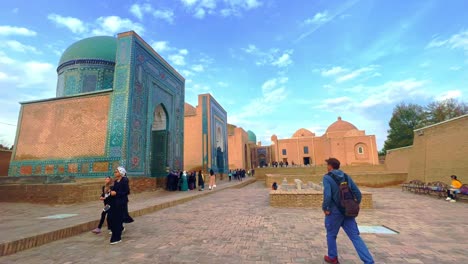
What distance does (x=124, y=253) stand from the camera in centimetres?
329

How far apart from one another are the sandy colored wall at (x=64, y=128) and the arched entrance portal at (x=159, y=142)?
2.95m

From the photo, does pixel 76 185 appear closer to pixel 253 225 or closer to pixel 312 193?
pixel 253 225

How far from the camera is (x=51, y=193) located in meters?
7.78

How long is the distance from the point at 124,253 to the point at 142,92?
10111 mm

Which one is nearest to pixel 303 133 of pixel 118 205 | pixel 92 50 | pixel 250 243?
pixel 92 50

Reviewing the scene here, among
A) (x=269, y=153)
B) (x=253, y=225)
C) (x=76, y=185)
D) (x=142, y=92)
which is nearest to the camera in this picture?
(x=253, y=225)

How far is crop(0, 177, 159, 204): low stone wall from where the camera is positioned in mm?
7707

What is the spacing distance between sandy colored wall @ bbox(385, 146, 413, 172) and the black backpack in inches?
735

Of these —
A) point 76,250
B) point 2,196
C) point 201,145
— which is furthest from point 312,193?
point 201,145

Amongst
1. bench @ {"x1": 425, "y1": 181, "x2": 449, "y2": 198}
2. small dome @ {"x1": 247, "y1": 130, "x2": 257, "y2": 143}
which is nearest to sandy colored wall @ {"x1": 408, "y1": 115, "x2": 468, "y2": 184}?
bench @ {"x1": 425, "y1": 181, "x2": 449, "y2": 198}

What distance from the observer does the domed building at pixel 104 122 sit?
11.0 meters

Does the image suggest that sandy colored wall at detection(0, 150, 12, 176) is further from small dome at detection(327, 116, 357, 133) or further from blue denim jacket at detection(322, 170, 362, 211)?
small dome at detection(327, 116, 357, 133)

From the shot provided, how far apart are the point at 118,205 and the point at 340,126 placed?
3707cm

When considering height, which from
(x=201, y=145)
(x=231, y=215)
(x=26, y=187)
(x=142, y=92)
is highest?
(x=142, y=92)
